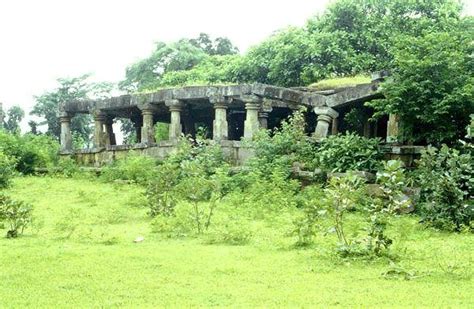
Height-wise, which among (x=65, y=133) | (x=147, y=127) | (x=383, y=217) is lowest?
(x=383, y=217)

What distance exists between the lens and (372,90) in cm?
1767

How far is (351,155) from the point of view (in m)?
15.3

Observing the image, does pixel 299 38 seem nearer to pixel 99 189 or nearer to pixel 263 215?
pixel 99 189

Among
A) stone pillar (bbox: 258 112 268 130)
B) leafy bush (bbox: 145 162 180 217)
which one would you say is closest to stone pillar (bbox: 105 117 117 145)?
stone pillar (bbox: 258 112 268 130)

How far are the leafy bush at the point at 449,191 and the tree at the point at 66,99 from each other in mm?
32173

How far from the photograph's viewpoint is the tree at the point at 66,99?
1623 inches

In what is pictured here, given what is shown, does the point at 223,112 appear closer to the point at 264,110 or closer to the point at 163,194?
the point at 264,110

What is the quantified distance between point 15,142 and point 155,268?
18.2m

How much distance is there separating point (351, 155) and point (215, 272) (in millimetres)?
8829

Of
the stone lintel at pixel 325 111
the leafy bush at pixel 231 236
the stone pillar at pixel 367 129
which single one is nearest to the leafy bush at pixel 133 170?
the stone lintel at pixel 325 111

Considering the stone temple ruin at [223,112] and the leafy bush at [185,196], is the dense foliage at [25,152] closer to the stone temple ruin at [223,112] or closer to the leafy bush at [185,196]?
the stone temple ruin at [223,112]

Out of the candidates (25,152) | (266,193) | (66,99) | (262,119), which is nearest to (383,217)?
(266,193)

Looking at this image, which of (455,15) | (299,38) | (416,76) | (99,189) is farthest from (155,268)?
(455,15)

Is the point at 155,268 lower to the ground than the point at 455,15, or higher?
lower
